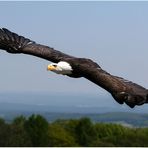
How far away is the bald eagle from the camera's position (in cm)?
778

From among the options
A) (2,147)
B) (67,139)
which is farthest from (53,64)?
(67,139)

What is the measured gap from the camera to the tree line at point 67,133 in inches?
821

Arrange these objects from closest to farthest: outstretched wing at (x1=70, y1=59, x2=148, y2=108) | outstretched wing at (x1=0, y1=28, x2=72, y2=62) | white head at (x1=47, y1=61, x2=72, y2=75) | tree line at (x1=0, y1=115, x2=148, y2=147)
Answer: outstretched wing at (x1=70, y1=59, x2=148, y2=108) → white head at (x1=47, y1=61, x2=72, y2=75) → outstretched wing at (x1=0, y1=28, x2=72, y2=62) → tree line at (x1=0, y1=115, x2=148, y2=147)

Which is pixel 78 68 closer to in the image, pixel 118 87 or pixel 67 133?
pixel 118 87

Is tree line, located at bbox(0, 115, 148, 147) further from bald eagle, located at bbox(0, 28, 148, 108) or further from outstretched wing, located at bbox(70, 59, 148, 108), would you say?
outstretched wing, located at bbox(70, 59, 148, 108)

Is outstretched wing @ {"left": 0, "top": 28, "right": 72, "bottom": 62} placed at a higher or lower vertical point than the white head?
higher

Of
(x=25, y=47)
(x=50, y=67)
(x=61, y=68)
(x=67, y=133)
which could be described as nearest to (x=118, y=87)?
(x=61, y=68)

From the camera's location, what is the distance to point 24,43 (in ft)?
30.0

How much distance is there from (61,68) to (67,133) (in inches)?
565

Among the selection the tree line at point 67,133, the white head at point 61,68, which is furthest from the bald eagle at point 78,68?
the tree line at point 67,133

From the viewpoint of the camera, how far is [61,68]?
8.34 metres

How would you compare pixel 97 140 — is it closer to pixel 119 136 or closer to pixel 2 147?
pixel 119 136

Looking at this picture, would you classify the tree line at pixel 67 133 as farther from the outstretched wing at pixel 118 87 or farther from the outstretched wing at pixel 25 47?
the outstretched wing at pixel 118 87

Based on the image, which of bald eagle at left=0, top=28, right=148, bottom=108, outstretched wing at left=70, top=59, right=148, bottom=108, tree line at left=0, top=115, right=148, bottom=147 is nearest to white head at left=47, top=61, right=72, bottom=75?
bald eagle at left=0, top=28, right=148, bottom=108
